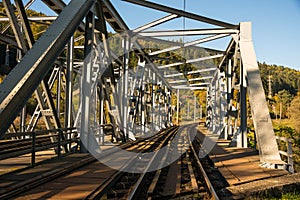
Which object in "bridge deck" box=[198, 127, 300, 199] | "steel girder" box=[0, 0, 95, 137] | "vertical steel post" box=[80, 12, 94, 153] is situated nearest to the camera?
"steel girder" box=[0, 0, 95, 137]

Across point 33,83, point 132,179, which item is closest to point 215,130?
point 132,179

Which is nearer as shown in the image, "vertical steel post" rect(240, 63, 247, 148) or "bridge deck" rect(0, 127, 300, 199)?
"bridge deck" rect(0, 127, 300, 199)

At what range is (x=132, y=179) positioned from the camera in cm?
721

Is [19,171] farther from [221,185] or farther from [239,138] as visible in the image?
[239,138]

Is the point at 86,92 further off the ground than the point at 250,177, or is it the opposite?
the point at 86,92

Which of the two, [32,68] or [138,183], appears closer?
[32,68]

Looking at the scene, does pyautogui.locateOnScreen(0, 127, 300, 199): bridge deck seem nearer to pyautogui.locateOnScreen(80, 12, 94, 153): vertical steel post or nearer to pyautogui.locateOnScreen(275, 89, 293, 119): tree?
pyautogui.locateOnScreen(80, 12, 94, 153): vertical steel post

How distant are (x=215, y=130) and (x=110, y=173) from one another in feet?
64.9

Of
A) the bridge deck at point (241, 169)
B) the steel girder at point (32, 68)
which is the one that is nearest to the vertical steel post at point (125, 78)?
the bridge deck at point (241, 169)

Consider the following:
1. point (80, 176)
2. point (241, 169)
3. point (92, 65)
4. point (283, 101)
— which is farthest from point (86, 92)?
point (283, 101)

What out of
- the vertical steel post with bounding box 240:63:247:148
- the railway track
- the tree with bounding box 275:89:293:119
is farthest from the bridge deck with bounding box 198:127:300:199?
the tree with bounding box 275:89:293:119

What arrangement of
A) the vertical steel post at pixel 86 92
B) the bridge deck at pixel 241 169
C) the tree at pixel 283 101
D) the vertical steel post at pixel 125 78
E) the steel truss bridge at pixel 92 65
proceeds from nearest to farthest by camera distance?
the steel truss bridge at pixel 92 65, the bridge deck at pixel 241 169, the vertical steel post at pixel 86 92, the vertical steel post at pixel 125 78, the tree at pixel 283 101

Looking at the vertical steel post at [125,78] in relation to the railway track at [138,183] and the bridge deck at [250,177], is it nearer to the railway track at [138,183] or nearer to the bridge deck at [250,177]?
the railway track at [138,183]

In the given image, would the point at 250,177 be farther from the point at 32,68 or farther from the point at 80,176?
the point at 32,68
